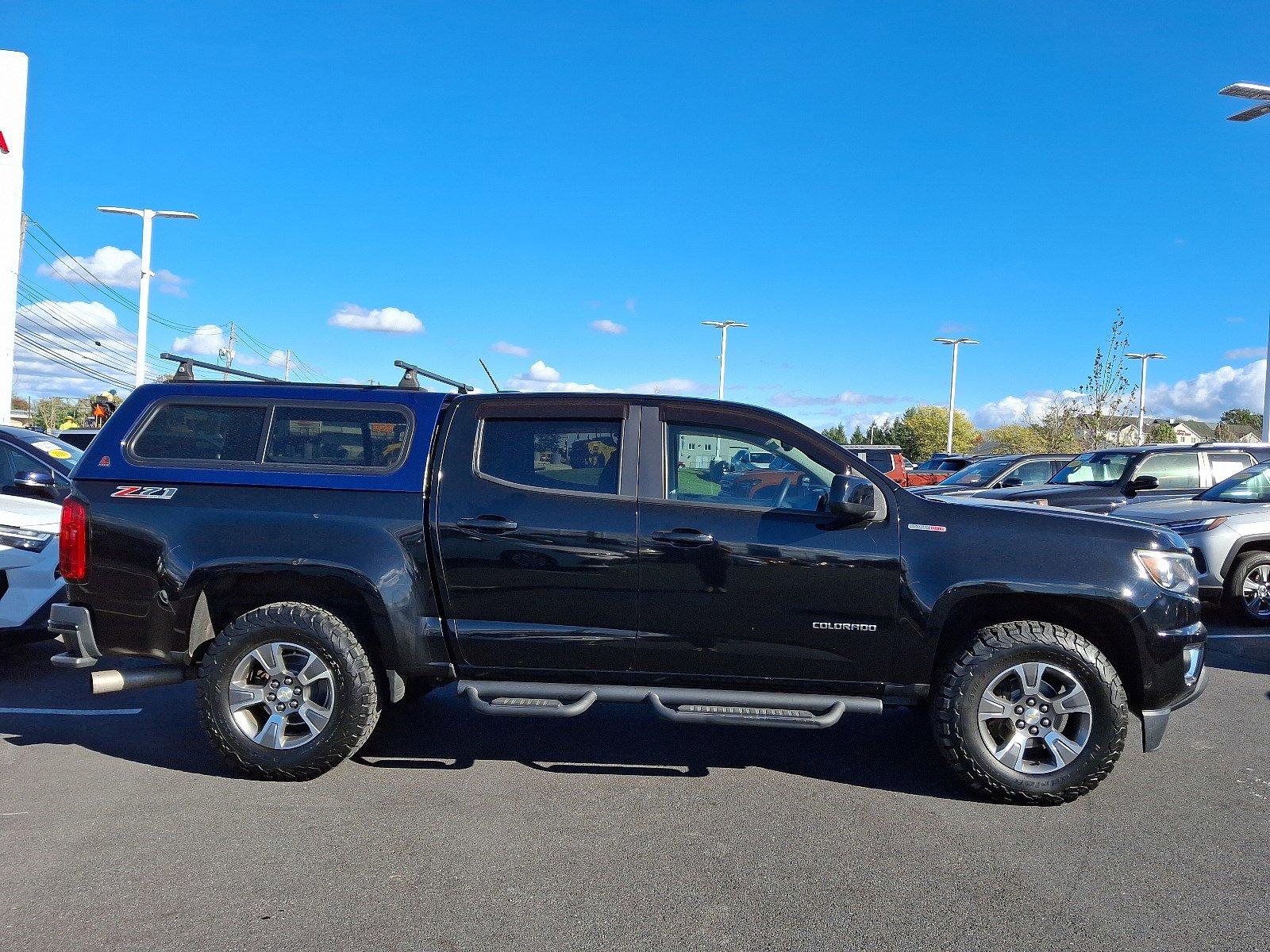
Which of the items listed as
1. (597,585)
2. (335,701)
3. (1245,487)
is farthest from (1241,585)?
(335,701)

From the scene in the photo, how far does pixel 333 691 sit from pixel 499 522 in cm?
115

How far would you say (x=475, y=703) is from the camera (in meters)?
4.57

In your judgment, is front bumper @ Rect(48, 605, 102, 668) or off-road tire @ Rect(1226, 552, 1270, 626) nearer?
front bumper @ Rect(48, 605, 102, 668)

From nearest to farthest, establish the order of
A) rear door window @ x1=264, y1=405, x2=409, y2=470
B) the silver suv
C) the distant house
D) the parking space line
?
rear door window @ x1=264, y1=405, x2=409, y2=470, the parking space line, the silver suv, the distant house

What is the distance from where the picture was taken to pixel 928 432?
97.9m

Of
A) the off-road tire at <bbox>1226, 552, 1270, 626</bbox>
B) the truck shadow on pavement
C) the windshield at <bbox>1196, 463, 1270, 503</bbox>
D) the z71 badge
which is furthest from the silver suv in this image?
the z71 badge

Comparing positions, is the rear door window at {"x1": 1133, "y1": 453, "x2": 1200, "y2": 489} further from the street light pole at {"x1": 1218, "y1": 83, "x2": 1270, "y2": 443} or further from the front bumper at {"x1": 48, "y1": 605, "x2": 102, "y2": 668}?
the front bumper at {"x1": 48, "y1": 605, "x2": 102, "y2": 668}

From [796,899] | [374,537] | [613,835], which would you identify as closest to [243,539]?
[374,537]

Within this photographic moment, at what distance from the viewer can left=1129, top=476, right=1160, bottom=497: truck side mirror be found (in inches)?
436

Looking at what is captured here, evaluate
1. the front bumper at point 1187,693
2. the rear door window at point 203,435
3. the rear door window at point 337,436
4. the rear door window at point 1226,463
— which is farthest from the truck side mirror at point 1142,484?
the rear door window at point 203,435

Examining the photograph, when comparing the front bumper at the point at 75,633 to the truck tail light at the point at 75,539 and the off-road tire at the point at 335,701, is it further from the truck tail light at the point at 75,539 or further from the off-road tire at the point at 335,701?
the off-road tire at the point at 335,701

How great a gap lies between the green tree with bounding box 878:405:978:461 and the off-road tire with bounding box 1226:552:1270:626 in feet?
269

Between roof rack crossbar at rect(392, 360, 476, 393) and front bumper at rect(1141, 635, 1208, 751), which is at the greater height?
roof rack crossbar at rect(392, 360, 476, 393)

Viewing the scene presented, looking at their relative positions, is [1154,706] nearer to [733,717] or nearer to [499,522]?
[733,717]
